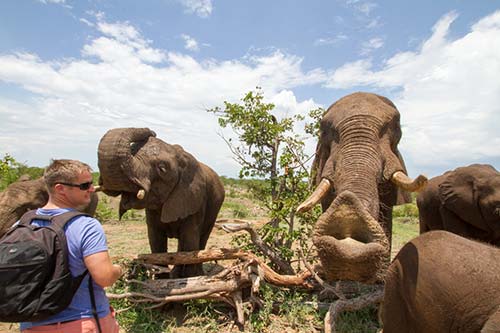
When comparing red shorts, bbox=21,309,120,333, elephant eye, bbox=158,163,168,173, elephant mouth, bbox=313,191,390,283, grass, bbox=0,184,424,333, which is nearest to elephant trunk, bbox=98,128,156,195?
elephant eye, bbox=158,163,168,173

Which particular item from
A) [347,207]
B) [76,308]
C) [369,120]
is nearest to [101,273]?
[76,308]

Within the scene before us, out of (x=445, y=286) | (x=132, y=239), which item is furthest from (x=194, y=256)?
(x=132, y=239)

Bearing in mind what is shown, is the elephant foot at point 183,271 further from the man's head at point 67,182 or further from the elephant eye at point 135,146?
the man's head at point 67,182

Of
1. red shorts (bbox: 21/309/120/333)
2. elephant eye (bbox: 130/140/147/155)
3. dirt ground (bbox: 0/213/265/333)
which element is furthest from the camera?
dirt ground (bbox: 0/213/265/333)

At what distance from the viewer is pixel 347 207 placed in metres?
3.19

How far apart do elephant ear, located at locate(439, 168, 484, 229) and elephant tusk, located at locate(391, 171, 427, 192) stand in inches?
129

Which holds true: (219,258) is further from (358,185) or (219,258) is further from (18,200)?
(18,200)

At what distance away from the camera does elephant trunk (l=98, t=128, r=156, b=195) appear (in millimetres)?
5516

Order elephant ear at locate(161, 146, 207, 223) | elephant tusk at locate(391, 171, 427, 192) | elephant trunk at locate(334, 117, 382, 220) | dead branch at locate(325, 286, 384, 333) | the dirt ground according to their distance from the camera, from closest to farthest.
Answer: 1. elephant tusk at locate(391, 171, 427, 192)
2. elephant trunk at locate(334, 117, 382, 220)
3. dead branch at locate(325, 286, 384, 333)
4. elephant ear at locate(161, 146, 207, 223)
5. the dirt ground

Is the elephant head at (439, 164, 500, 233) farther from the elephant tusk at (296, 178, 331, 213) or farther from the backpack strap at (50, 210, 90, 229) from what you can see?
the backpack strap at (50, 210, 90, 229)

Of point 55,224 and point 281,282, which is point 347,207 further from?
point 281,282

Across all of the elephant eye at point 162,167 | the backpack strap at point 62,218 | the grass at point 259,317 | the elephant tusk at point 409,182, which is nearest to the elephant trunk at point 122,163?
the elephant eye at point 162,167

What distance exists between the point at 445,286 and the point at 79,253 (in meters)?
2.48

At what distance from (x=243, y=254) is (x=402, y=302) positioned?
3326mm
